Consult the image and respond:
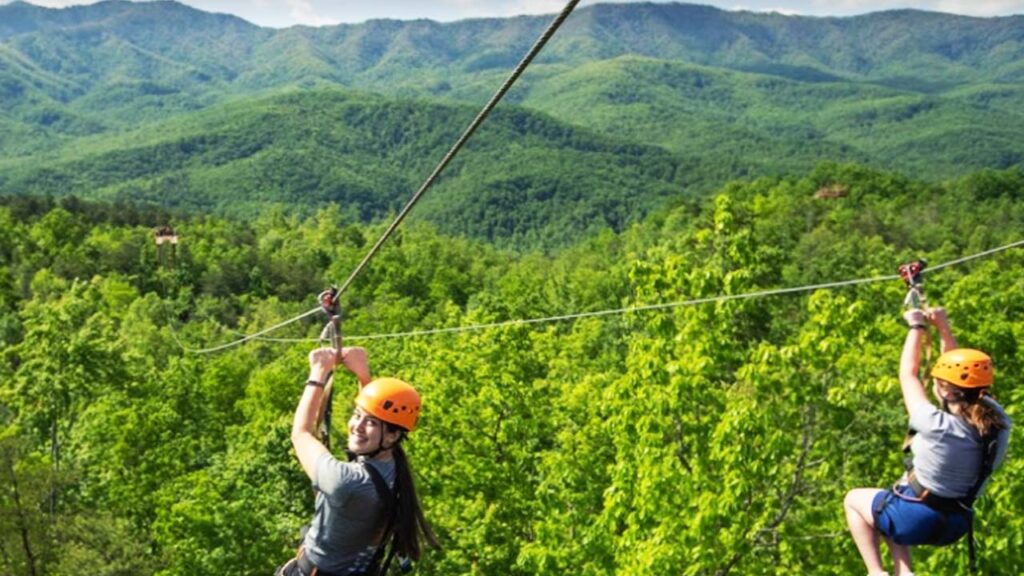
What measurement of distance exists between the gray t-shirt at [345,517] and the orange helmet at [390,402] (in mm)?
215

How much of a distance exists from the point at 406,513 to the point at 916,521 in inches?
111

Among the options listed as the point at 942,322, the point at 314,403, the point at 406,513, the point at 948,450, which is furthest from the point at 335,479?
the point at 942,322

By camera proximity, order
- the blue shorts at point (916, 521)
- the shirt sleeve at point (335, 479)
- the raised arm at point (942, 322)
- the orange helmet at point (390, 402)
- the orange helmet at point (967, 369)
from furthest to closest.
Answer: the raised arm at point (942, 322)
the blue shorts at point (916, 521)
the orange helmet at point (967, 369)
the orange helmet at point (390, 402)
the shirt sleeve at point (335, 479)

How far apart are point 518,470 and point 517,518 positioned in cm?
91

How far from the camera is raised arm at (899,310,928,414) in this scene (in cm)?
508

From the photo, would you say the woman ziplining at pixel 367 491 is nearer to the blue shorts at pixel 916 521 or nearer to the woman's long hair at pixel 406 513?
the woman's long hair at pixel 406 513

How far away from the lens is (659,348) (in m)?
11.9

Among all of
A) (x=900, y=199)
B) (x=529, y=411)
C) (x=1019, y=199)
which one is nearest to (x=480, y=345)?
(x=529, y=411)

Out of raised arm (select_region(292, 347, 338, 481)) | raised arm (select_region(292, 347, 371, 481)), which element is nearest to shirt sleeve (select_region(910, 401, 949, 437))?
raised arm (select_region(292, 347, 371, 481))

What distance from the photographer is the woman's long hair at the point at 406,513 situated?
164 inches

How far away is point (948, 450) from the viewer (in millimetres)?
4789

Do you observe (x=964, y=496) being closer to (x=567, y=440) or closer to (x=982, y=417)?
(x=982, y=417)

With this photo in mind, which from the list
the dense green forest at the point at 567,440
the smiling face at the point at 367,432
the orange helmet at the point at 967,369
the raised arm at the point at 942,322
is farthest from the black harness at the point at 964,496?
the dense green forest at the point at 567,440

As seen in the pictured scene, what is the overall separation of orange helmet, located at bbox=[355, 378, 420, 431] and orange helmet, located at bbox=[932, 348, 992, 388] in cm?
280
